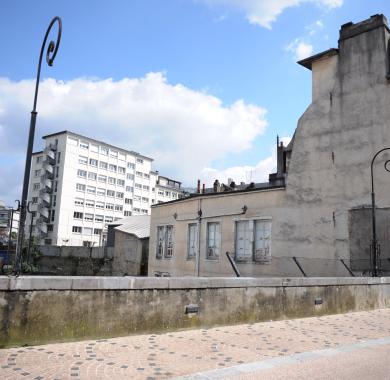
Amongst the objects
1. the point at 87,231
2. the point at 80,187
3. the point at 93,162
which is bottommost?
the point at 87,231

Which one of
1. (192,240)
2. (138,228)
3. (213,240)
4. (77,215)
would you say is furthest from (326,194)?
(77,215)

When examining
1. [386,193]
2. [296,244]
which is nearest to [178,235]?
[296,244]

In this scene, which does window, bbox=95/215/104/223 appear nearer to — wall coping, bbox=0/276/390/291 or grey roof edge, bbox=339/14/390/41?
grey roof edge, bbox=339/14/390/41

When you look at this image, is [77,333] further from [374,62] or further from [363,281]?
[374,62]

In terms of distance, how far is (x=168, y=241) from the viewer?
24.4 metres

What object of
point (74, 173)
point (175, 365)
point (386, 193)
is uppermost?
point (74, 173)

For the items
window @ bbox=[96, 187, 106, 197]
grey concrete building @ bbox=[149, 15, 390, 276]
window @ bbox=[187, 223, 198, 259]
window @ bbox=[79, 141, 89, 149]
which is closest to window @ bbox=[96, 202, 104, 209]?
window @ bbox=[96, 187, 106, 197]

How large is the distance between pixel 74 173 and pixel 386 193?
237 feet

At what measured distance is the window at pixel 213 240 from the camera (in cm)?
2104

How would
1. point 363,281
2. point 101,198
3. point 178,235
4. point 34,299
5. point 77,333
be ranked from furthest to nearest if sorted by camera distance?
1. point 101,198
2. point 178,235
3. point 363,281
4. point 77,333
5. point 34,299

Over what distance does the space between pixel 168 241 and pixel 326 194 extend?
32.5ft

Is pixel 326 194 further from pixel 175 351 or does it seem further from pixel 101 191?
pixel 101 191

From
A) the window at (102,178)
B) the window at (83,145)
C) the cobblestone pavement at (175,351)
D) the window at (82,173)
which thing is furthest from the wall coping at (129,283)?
the window at (102,178)

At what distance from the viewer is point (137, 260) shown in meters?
30.0
